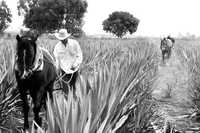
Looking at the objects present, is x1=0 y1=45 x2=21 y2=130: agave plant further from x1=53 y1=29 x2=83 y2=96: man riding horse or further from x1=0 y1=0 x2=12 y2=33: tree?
x1=0 y1=0 x2=12 y2=33: tree

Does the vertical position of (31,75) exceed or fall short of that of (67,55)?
it falls short

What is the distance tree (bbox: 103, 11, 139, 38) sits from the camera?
67.3 metres

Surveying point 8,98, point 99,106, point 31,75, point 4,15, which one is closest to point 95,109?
point 99,106

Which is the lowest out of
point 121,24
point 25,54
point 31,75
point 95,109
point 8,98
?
point 8,98

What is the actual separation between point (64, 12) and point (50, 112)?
175 ft

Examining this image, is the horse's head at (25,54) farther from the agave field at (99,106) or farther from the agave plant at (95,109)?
the agave plant at (95,109)

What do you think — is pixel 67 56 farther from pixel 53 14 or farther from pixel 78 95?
pixel 53 14

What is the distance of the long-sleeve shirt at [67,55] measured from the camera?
181 inches

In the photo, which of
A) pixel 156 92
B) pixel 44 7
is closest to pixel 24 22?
pixel 44 7

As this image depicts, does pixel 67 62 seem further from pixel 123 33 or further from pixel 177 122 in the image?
pixel 123 33

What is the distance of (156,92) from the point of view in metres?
7.28

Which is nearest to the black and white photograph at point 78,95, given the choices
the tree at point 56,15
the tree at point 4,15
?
the tree at point 56,15

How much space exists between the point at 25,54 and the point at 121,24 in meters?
64.6

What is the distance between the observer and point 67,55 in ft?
15.2
